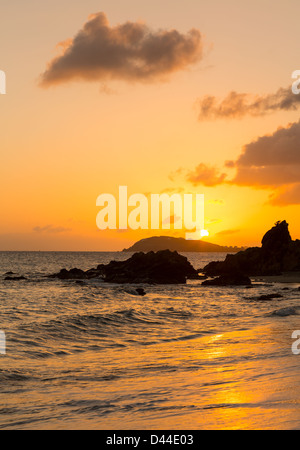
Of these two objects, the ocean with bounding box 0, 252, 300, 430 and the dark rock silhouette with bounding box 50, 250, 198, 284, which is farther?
the dark rock silhouette with bounding box 50, 250, 198, 284

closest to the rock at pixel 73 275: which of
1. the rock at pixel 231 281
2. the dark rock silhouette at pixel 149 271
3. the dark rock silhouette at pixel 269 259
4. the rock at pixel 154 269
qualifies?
the dark rock silhouette at pixel 149 271

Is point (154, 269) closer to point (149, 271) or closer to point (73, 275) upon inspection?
point (149, 271)

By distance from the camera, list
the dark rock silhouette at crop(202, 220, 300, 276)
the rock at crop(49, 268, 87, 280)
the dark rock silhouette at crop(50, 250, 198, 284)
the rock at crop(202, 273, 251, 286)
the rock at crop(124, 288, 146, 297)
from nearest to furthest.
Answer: the rock at crop(124, 288, 146, 297)
the rock at crop(202, 273, 251, 286)
the dark rock silhouette at crop(50, 250, 198, 284)
the rock at crop(49, 268, 87, 280)
the dark rock silhouette at crop(202, 220, 300, 276)

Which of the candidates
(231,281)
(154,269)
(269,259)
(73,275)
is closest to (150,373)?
(231,281)

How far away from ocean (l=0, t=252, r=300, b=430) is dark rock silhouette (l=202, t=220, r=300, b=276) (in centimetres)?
6157

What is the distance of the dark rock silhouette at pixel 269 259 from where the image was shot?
93.0 m

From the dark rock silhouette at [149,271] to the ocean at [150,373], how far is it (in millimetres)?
42841

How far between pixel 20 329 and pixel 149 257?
179 feet

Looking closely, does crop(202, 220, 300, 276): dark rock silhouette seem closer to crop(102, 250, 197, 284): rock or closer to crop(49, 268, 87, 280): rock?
crop(102, 250, 197, 284): rock

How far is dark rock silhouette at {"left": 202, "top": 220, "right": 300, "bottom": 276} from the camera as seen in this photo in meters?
93.0

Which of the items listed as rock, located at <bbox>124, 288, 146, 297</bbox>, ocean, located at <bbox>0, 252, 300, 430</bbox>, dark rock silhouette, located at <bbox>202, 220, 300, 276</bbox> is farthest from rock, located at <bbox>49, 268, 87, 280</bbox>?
ocean, located at <bbox>0, 252, 300, 430</bbox>

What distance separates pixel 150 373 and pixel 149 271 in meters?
63.3
